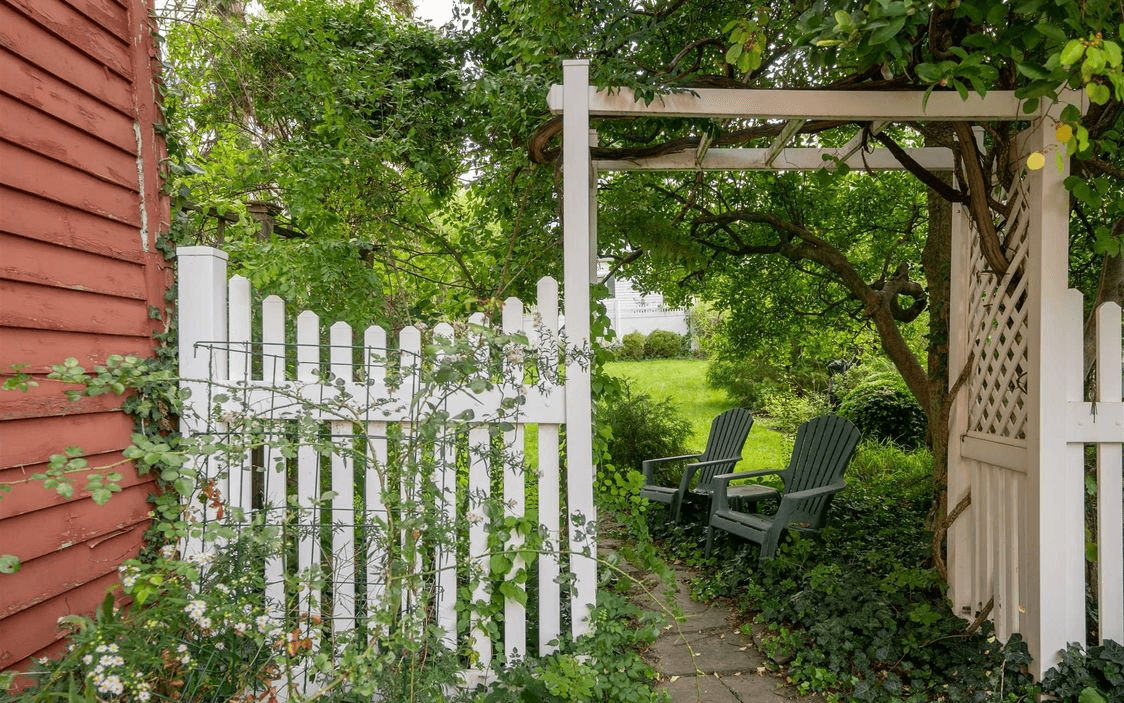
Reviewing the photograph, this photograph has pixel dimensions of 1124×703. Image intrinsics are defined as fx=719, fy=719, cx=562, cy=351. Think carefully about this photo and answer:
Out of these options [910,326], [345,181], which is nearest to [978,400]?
[345,181]

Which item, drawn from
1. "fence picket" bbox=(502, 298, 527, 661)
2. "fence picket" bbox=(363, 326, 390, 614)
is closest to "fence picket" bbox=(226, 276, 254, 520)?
"fence picket" bbox=(363, 326, 390, 614)

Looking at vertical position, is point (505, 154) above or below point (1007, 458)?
above

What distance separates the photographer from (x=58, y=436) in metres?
2.04

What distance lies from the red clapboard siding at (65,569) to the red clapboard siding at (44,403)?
0.22 m

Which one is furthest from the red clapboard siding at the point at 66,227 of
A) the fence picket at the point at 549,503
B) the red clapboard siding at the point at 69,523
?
the fence picket at the point at 549,503

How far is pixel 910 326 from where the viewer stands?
7.10 meters

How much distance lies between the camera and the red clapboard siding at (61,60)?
1883mm

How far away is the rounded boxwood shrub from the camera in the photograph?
7805 mm

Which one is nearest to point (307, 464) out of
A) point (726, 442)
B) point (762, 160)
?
point (762, 160)

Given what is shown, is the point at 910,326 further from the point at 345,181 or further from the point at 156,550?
the point at 156,550

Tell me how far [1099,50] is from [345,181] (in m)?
3.22

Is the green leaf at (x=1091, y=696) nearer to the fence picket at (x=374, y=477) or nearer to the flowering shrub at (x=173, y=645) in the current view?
the fence picket at (x=374, y=477)

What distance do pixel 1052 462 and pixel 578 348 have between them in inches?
66.7

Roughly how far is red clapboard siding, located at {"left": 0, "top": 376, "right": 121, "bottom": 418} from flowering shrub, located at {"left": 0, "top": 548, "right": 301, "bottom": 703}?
41 centimetres
